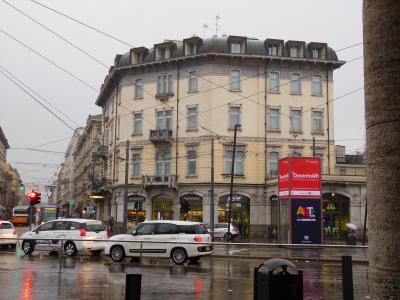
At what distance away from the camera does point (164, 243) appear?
66.8 ft

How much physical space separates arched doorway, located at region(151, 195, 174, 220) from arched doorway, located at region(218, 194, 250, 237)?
185 inches

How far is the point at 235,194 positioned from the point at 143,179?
28.3ft

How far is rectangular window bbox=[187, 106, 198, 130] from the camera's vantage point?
4947cm

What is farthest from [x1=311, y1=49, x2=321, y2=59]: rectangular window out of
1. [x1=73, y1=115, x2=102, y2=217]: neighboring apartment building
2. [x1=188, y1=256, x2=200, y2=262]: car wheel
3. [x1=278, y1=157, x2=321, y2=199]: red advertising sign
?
[x1=188, y1=256, x2=200, y2=262]: car wheel

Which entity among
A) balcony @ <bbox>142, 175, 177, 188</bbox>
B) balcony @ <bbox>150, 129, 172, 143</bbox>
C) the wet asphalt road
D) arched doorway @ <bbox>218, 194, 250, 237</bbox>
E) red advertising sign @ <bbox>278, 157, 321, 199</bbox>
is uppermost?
balcony @ <bbox>150, 129, 172, 143</bbox>

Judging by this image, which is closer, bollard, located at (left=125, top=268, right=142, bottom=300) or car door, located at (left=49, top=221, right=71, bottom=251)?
bollard, located at (left=125, top=268, right=142, bottom=300)

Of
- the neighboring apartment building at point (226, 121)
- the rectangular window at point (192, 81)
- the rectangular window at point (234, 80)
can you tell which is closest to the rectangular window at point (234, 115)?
the neighboring apartment building at point (226, 121)

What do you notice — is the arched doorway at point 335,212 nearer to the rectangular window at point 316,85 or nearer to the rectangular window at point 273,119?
the rectangular window at point 273,119

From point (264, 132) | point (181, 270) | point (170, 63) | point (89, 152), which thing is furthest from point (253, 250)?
point (89, 152)

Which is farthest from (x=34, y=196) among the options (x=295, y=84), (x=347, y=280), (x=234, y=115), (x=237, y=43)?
(x=295, y=84)

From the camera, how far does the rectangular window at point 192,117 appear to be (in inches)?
1948

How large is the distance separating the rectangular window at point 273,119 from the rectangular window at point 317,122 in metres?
3.49

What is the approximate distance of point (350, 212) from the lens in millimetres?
44719

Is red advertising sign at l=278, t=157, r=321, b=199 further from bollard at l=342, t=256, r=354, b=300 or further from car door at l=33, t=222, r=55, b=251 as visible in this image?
bollard at l=342, t=256, r=354, b=300
